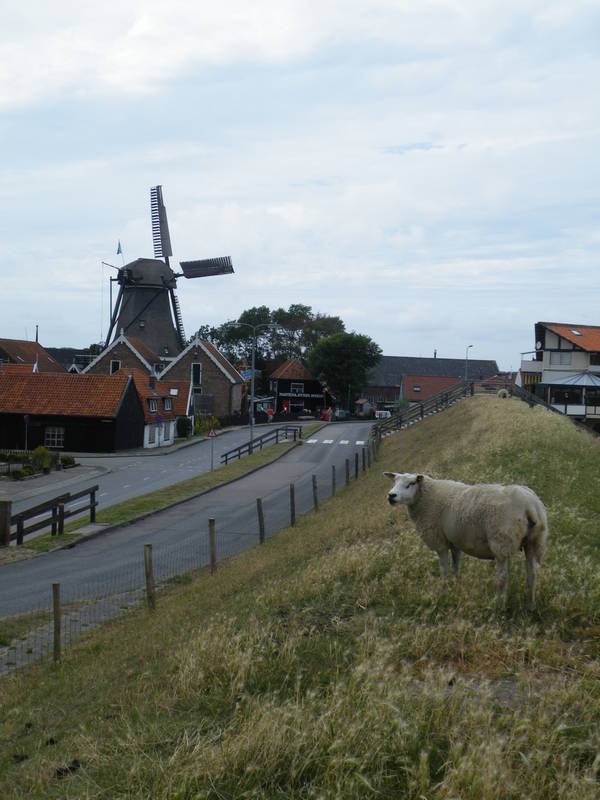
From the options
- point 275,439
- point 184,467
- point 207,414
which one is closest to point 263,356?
point 207,414

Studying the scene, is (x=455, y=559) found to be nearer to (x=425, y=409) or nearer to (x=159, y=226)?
(x=425, y=409)

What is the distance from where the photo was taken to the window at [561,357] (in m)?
66.0

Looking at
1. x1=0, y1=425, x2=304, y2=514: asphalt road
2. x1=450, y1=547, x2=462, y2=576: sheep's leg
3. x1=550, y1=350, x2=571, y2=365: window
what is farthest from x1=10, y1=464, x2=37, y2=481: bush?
x1=550, y1=350, x2=571, y2=365: window

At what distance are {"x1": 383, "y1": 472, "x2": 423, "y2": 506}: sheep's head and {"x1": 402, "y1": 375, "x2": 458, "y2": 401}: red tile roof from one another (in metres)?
98.6

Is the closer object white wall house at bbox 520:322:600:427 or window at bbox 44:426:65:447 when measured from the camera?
window at bbox 44:426:65:447

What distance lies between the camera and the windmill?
290ft

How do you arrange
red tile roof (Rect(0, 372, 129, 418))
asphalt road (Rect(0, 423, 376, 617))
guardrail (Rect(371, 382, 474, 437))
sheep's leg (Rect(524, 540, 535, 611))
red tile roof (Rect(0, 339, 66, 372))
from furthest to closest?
red tile roof (Rect(0, 339, 66, 372)) → red tile roof (Rect(0, 372, 129, 418)) → guardrail (Rect(371, 382, 474, 437)) → asphalt road (Rect(0, 423, 376, 617)) → sheep's leg (Rect(524, 540, 535, 611))

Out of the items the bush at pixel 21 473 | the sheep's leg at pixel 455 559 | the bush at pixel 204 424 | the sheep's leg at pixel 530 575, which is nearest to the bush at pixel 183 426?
the bush at pixel 204 424

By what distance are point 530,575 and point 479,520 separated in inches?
37.8

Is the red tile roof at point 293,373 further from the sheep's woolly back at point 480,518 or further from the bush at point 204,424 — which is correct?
the sheep's woolly back at point 480,518

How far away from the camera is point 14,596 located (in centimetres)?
1828

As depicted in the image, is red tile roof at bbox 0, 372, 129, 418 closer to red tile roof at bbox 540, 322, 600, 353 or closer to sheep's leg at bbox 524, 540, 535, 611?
red tile roof at bbox 540, 322, 600, 353

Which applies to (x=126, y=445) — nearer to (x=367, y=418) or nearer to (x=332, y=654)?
(x=367, y=418)

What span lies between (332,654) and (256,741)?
7.35ft
